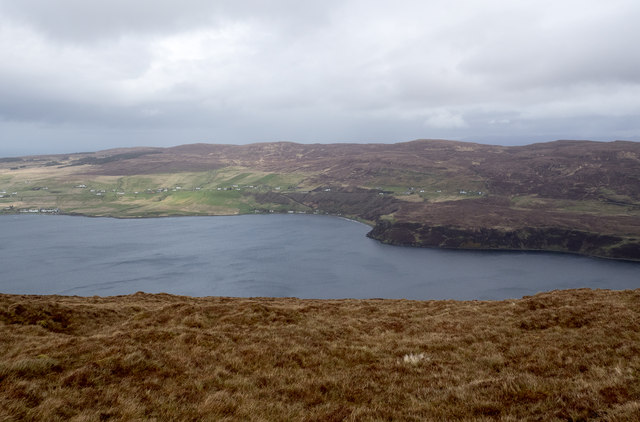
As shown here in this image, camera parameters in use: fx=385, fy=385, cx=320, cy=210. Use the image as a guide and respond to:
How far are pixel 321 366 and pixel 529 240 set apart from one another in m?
197

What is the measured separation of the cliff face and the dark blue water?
7.83 meters

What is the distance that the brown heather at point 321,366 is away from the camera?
1053 cm

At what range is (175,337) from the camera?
61.3 feet

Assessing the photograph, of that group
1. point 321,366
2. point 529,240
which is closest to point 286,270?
point 529,240

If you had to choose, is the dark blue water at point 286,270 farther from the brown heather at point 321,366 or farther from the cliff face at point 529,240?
the brown heather at point 321,366

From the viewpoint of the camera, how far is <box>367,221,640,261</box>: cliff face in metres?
167

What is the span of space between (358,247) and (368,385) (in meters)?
180

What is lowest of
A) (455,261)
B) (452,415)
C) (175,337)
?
(455,261)

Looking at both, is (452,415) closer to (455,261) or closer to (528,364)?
(528,364)

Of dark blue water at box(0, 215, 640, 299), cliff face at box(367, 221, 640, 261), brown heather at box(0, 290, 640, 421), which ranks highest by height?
brown heather at box(0, 290, 640, 421)

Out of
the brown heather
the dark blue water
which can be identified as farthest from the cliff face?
the brown heather

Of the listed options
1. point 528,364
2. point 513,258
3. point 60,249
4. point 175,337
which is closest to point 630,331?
point 528,364

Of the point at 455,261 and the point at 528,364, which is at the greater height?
the point at 528,364

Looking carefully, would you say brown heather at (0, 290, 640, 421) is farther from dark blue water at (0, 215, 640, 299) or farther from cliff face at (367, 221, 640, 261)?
cliff face at (367, 221, 640, 261)
